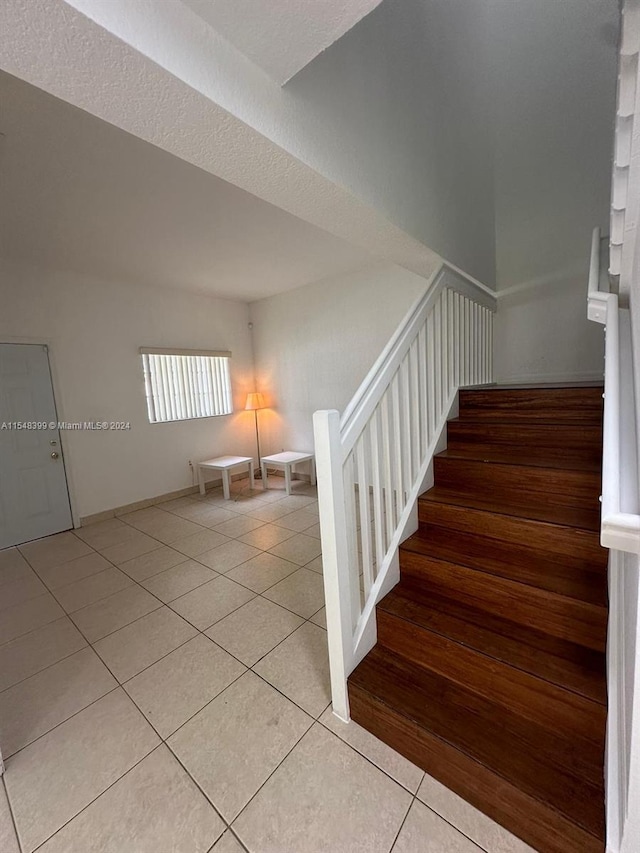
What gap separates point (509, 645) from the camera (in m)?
1.28

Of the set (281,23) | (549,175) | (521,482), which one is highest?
(549,175)

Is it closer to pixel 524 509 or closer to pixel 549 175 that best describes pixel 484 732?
pixel 524 509

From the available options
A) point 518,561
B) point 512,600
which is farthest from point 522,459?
point 512,600

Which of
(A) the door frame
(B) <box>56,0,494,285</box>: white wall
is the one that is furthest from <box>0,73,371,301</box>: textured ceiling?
(B) <box>56,0,494,285</box>: white wall

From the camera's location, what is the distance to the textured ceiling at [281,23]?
906 mm

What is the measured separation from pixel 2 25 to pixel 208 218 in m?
2.11

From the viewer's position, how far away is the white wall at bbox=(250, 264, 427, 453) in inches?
157

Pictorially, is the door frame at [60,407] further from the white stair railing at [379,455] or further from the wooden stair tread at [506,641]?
the wooden stair tread at [506,641]

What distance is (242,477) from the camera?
214 inches

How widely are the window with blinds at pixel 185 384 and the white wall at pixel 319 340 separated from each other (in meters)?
0.67

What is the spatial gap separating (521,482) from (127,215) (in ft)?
10.7

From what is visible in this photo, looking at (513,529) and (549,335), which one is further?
(549,335)

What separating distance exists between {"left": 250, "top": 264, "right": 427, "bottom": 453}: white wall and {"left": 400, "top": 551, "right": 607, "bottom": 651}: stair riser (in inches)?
113

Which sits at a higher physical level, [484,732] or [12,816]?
[484,732]
